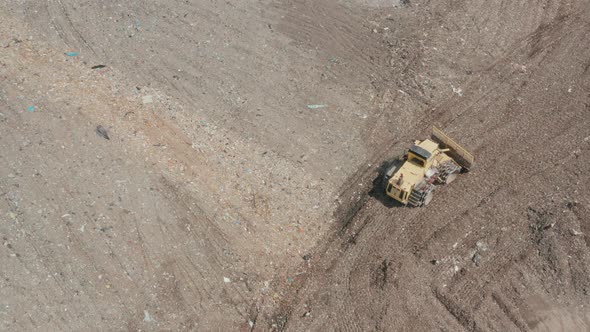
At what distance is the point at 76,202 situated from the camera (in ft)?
43.1

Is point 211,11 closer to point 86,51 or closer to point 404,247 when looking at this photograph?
point 86,51

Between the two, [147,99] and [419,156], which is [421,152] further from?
[147,99]

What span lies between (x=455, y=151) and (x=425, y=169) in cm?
132

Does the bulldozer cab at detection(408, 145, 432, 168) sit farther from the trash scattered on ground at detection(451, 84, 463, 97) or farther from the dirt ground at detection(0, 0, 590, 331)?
the trash scattered on ground at detection(451, 84, 463, 97)

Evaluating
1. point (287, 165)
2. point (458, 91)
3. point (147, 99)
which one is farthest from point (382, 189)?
point (147, 99)

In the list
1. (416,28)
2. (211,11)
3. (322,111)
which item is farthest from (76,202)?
(416,28)

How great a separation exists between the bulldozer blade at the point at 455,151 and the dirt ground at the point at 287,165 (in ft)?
1.58

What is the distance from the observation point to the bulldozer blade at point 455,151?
14.0 m

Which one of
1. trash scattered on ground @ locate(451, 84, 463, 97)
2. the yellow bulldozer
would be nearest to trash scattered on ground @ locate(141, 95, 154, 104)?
the yellow bulldozer

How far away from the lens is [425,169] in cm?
1337

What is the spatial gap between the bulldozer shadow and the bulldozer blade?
→ 131 centimetres

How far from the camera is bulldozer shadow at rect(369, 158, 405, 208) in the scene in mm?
13859

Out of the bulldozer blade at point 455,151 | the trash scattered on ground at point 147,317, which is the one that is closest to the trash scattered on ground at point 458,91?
the bulldozer blade at point 455,151

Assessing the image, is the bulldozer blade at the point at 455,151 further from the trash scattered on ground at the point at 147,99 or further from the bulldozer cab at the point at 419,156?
the trash scattered on ground at the point at 147,99
